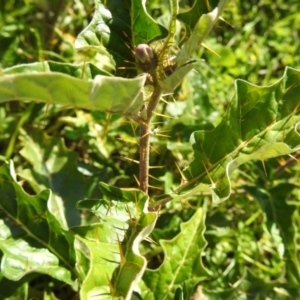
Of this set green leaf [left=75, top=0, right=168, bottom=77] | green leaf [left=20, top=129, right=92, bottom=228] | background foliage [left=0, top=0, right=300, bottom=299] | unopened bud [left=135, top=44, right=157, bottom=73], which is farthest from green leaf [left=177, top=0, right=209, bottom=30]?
green leaf [left=20, top=129, right=92, bottom=228]

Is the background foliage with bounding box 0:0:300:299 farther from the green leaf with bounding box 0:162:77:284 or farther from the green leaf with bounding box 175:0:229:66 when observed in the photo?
the green leaf with bounding box 175:0:229:66

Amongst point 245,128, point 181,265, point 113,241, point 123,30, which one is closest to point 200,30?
point 123,30

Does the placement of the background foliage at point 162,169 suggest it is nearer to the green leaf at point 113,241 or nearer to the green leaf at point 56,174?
the green leaf at point 56,174

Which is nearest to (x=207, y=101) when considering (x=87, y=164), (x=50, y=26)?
(x=87, y=164)

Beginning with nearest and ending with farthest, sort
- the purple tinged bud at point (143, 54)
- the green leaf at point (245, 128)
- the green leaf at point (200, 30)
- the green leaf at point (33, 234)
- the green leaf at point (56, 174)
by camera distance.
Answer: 1. the green leaf at point (200, 30)
2. the purple tinged bud at point (143, 54)
3. the green leaf at point (245, 128)
4. the green leaf at point (33, 234)
5. the green leaf at point (56, 174)

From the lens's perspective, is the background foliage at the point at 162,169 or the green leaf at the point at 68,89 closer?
the green leaf at the point at 68,89

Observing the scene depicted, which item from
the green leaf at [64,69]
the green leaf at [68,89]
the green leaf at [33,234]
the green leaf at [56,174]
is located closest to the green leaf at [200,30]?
the green leaf at [68,89]

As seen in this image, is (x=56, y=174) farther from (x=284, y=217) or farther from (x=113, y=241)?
(x=284, y=217)
